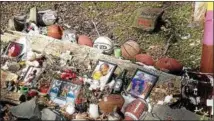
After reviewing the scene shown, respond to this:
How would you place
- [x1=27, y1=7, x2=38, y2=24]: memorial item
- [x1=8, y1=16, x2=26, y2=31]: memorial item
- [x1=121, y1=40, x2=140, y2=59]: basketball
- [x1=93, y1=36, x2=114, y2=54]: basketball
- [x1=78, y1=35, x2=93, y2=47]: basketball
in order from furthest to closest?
[x1=27, y1=7, x2=38, y2=24]: memorial item → [x1=8, y1=16, x2=26, y2=31]: memorial item → [x1=78, y1=35, x2=93, y2=47]: basketball → [x1=93, y1=36, x2=114, y2=54]: basketball → [x1=121, y1=40, x2=140, y2=59]: basketball

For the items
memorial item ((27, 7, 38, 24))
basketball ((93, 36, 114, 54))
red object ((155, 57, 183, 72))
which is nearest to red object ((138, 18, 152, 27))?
basketball ((93, 36, 114, 54))

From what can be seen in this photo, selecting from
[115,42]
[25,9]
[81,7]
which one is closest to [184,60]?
[115,42]

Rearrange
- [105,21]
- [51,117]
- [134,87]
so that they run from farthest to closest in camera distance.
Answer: [105,21], [134,87], [51,117]

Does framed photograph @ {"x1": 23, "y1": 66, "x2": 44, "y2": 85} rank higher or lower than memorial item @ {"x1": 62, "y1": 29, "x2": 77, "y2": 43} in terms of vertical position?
lower

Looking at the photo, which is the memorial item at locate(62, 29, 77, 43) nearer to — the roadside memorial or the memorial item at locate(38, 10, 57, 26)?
the roadside memorial

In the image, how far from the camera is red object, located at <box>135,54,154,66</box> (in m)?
10.1

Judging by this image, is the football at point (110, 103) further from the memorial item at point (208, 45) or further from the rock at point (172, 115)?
→ the memorial item at point (208, 45)

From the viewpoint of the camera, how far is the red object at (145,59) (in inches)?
398

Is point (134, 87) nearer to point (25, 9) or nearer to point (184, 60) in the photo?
point (184, 60)

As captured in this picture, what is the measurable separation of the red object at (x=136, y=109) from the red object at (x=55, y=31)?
2.56 metres

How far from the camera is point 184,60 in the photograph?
424 inches

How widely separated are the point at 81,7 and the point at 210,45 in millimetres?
3506

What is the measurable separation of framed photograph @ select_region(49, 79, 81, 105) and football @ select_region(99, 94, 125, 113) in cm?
64

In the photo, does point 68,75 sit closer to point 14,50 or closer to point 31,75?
point 31,75
